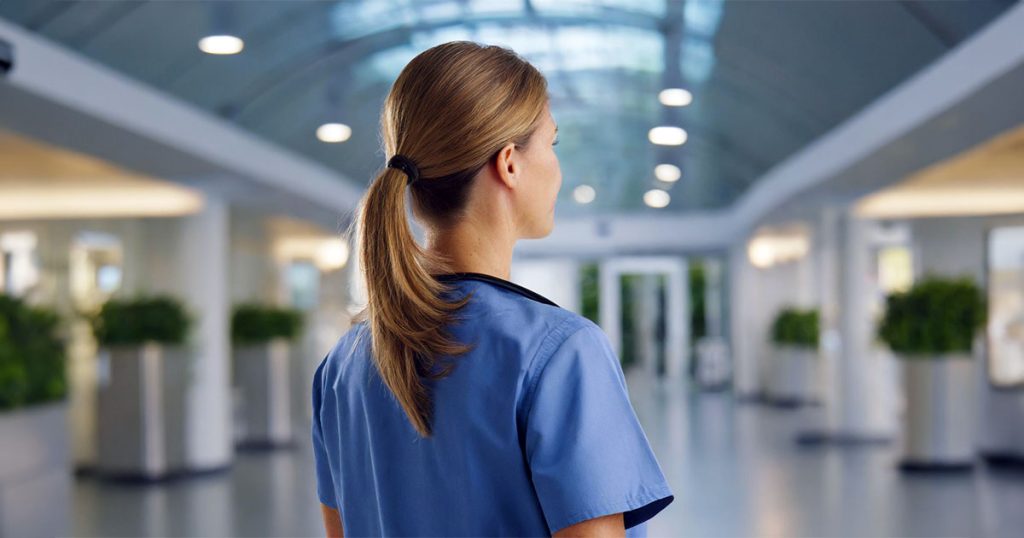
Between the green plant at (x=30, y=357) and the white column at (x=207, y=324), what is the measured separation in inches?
145

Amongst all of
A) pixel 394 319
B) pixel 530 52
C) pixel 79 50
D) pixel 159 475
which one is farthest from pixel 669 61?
pixel 394 319

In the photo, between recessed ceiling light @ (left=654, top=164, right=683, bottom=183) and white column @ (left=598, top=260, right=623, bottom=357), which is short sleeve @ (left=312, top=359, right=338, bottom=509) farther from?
white column @ (left=598, top=260, right=623, bottom=357)

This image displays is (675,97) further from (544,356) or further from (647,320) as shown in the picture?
(647,320)

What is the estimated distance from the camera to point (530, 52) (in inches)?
363

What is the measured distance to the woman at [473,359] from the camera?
3.37ft

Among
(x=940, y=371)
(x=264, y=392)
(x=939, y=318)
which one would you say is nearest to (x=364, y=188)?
(x=264, y=392)

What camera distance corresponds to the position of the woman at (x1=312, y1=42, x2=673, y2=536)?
1026 mm

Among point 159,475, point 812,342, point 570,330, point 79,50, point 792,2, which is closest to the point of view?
point 570,330

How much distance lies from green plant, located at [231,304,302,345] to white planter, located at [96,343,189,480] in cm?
289

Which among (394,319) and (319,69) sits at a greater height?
(319,69)

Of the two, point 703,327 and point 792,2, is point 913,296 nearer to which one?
point 792,2

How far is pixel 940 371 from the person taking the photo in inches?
401

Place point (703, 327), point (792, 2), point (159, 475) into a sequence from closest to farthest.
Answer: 1. point (792, 2)
2. point (159, 475)
3. point (703, 327)

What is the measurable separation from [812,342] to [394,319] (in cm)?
1624
